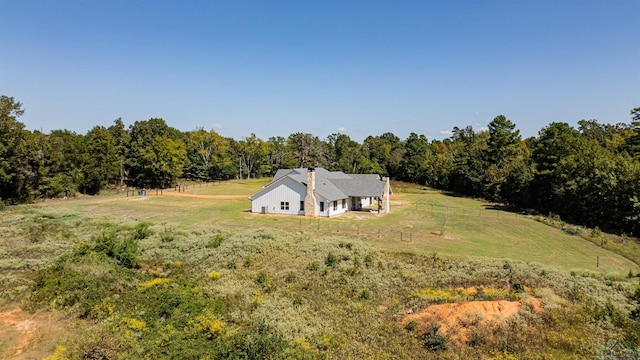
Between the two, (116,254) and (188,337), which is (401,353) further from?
(116,254)

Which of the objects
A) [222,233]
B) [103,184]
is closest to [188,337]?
[222,233]

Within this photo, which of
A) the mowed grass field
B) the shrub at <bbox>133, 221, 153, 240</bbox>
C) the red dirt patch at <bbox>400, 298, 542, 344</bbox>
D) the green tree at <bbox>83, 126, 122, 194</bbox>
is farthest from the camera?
the green tree at <bbox>83, 126, 122, 194</bbox>

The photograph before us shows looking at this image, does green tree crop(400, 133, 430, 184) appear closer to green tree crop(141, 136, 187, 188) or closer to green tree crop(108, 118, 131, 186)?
green tree crop(141, 136, 187, 188)

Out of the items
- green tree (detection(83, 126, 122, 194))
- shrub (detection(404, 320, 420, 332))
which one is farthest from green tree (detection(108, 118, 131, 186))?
shrub (detection(404, 320, 420, 332))

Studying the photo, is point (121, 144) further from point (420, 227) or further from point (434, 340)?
point (434, 340)

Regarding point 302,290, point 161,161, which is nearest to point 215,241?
point 302,290

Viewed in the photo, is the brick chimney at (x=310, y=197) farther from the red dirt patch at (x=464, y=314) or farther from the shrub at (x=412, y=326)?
the shrub at (x=412, y=326)

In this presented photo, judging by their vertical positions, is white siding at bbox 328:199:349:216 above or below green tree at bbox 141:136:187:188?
below

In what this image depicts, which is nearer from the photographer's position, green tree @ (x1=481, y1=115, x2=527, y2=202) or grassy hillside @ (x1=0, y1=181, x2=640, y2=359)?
grassy hillside @ (x1=0, y1=181, x2=640, y2=359)
